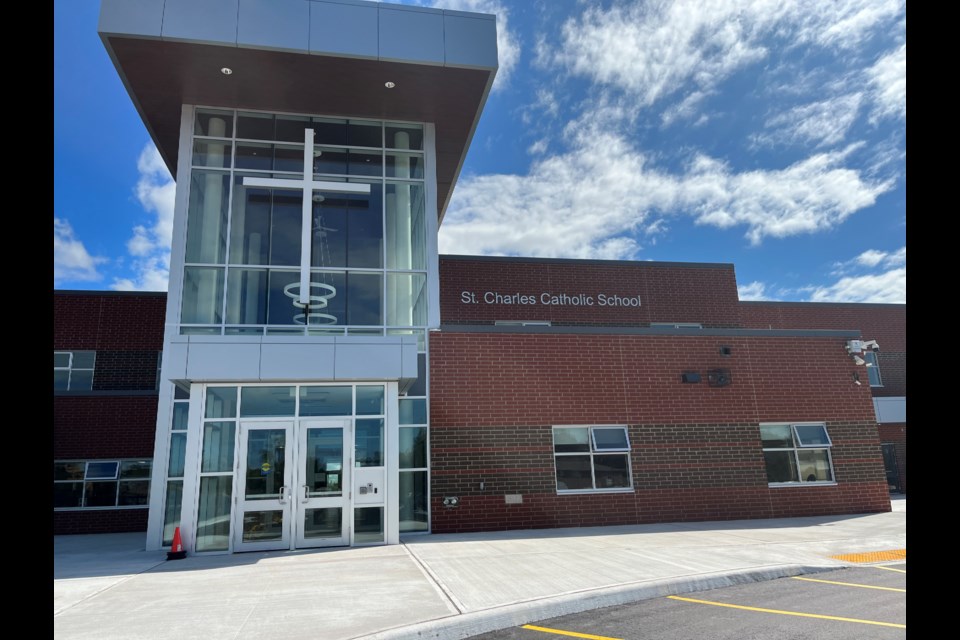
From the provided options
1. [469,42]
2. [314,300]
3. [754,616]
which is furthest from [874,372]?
[754,616]

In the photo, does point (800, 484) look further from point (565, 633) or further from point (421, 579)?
point (565, 633)

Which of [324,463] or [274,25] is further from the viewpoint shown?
[274,25]

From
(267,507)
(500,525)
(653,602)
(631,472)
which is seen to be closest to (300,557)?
(267,507)

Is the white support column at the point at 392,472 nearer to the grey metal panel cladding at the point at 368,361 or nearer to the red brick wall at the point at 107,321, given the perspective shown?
the grey metal panel cladding at the point at 368,361

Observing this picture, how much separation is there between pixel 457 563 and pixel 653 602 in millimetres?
3322

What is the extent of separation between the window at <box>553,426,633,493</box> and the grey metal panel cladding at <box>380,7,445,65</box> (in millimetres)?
9337

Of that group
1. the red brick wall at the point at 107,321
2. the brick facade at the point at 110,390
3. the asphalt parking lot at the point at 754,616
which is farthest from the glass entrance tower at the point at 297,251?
the asphalt parking lot at the point at 754,616

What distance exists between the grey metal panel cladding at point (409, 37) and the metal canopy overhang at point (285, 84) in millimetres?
212

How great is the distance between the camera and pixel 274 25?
45.6 feet

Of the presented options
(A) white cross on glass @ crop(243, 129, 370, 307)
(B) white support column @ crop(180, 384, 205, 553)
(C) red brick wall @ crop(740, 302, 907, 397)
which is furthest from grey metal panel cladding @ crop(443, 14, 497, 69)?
(C) red brick wall @ crop(740, 302, 907, 397)

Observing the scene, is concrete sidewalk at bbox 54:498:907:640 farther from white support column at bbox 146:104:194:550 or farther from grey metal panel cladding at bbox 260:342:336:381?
grey metal panel cladding at bbox 260:342:336:381

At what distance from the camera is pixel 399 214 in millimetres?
15812

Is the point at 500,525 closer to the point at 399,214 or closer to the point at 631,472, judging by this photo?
the point at 631,472

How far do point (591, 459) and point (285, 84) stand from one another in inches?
456
